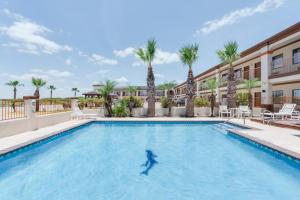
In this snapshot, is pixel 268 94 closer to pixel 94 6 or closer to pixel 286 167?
pixel 286 167

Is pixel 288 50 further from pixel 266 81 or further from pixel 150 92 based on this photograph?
pixel 150 92

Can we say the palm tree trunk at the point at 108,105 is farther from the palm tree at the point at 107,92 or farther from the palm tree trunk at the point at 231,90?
the palm tree trunk at the point at 231,90

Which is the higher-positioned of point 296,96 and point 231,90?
point 231,90

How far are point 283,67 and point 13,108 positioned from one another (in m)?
19.8

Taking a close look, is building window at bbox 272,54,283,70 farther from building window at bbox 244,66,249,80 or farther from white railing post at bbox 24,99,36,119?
white railing post at bbox 24,99,36,119

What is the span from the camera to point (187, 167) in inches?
270

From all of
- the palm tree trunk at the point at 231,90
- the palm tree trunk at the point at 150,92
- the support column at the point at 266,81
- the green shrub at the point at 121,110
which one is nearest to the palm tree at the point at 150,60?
the palm tree trunk at the point at 150,92

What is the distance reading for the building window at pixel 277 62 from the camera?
19564mm

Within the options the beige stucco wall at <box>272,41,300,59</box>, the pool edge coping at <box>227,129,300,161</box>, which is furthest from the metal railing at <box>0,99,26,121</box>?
the beige stucco wall at <box>272,41,300,59</box>

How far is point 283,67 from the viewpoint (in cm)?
1869

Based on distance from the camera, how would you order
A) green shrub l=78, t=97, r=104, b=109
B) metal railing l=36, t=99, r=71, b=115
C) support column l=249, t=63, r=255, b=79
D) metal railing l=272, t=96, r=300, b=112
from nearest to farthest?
metal railing l=36, t=99, r=71, b=115, metal railing l=272, t=96, r=300, b=112, green shrub l=78, t=97, r=104, b=109, support column l=249, t=63, r=255, b=79

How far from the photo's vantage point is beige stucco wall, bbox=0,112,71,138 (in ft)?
29.8

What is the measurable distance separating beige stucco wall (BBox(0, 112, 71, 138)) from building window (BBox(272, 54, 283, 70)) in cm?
1849

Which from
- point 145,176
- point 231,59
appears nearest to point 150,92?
point 231,59
